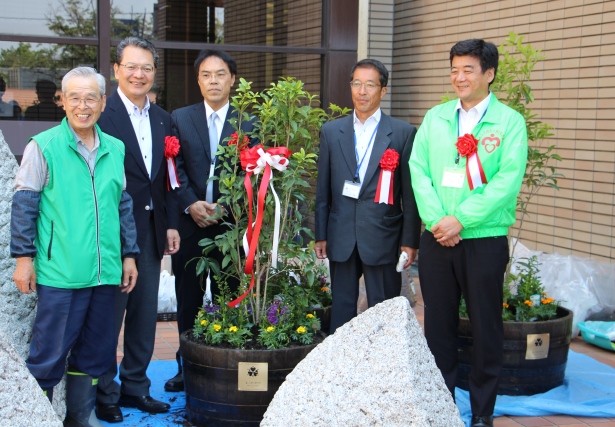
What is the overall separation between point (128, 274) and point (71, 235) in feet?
1.57

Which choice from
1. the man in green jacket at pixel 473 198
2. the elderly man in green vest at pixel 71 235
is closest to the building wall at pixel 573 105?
the man in green jacket at pixel 473 198

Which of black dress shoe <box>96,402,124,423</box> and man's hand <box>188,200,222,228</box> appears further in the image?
man's hand <box>188,200,222,228</box>

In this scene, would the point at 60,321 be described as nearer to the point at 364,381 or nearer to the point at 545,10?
the point at 364,381

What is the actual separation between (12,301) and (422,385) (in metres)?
2.27

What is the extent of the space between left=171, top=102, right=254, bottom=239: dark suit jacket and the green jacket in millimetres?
1106

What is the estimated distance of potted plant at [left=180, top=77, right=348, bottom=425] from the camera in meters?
4.20

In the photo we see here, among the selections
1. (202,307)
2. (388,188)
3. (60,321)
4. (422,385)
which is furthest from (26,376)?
(388,188)

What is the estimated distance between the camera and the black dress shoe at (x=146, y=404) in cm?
464

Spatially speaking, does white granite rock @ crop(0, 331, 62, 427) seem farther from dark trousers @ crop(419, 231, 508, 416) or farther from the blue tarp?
dark trousers @ crop(419, 231, 508, 416)

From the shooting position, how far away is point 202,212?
15.4 ft

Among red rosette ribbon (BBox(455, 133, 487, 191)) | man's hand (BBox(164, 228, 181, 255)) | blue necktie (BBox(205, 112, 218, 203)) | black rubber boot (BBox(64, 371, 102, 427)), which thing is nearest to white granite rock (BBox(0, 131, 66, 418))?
black rubber boot (BBox(64, 371, 102, 427))

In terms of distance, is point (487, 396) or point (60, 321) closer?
point (60, 321)

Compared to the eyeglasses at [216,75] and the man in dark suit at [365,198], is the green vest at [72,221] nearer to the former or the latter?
the eyeglasses at [216,75]

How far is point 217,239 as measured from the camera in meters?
4.61
